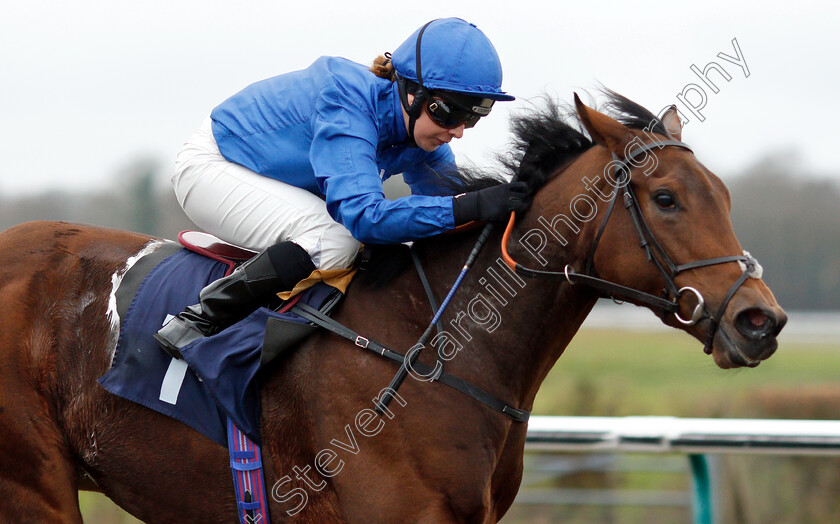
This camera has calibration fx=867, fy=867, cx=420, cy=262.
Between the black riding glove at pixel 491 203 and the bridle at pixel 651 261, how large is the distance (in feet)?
0.17

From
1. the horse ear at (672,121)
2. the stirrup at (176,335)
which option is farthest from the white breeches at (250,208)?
the horse ear at (672,121)

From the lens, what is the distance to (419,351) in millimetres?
2975

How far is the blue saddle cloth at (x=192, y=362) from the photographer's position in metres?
3.01

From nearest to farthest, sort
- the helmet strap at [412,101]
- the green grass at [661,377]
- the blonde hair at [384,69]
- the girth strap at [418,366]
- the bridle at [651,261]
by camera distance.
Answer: the bridle at [651,261] → the girth strap at [418,366] → the helmet strap at [412,101] → the blonde hair at [384,69] → the green grass at [661,377]

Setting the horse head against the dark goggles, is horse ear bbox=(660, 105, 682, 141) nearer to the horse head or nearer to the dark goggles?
the horse head

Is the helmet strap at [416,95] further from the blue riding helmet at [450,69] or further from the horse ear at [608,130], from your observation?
the horse ear at [608,130]

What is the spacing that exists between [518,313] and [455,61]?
93 centimetres

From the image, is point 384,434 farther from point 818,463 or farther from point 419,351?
point 818,463

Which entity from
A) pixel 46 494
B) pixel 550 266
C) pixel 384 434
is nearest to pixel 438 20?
pixel 550 266

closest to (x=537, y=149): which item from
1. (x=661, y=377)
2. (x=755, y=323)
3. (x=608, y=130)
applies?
(x=608, y=130)

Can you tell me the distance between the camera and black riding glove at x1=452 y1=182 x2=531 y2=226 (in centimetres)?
301

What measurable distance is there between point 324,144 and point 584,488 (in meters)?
3.94

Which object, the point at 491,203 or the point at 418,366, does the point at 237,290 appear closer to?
the point at 418,366

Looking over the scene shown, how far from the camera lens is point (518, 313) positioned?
120 inches
